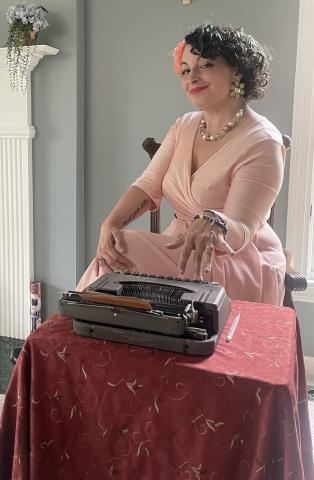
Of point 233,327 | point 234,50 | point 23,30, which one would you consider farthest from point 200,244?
point 23,30

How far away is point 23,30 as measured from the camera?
2240 millimetres

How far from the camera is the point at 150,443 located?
2.61 ft

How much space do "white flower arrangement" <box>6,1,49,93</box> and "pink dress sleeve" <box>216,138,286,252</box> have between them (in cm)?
142

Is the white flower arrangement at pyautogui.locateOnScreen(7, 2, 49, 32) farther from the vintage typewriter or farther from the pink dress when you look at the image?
the vintage typewriter

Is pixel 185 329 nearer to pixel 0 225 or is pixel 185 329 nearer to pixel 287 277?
pixel 287 277

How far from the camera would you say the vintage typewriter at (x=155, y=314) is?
82 centimetres

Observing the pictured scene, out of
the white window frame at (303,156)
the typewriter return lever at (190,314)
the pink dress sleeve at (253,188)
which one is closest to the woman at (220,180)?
the pink dress sleeve at (253,188)

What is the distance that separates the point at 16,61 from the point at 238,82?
4.32 feet

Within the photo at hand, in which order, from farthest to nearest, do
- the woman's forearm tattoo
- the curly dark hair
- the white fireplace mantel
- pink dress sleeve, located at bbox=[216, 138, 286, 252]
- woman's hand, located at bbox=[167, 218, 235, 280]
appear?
the white fireplace mantel → the woman's forearm tattoo → the curly dark hair → pink dress sleeve, located at bbox=[216, 138, 286, 252] → woman's hand, located at bbox=[167, 218, 235, 280]

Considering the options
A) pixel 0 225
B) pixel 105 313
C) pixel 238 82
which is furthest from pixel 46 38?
pixel 105 313

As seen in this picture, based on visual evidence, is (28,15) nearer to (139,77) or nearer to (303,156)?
(139,77)

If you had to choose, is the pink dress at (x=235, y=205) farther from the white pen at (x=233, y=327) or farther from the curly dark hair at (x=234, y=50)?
the white pen at (x=233, y=327)

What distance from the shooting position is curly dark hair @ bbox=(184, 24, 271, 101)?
1.35 metres

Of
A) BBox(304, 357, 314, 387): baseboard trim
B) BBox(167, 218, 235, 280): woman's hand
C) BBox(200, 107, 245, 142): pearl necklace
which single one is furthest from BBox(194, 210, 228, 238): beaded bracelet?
BBox(304, 357, 314, 387): baseboard trim
